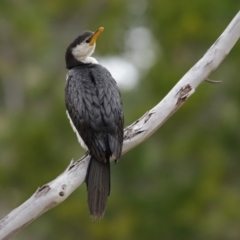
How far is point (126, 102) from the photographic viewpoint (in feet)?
46.3

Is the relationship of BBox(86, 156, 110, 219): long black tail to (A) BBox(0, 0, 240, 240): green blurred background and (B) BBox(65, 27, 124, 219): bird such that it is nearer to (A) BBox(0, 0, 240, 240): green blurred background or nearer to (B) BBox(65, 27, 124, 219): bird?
(B) BBox(65, 27, 124, 219): bird

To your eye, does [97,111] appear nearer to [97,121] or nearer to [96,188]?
[97,121]

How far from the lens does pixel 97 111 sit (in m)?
6.92

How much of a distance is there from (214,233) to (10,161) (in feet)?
10.4

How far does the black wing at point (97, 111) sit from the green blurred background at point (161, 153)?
5.94m

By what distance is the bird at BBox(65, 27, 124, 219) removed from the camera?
22.0ft

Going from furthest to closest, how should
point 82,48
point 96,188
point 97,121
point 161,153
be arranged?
point 161,153 < point 82,48 < point 97,121 < point 96,188

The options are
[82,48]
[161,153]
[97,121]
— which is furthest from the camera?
[161,153]

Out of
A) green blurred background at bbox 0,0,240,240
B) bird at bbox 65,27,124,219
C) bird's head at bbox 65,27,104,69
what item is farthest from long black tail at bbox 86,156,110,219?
green blurred background at bbox 0,0,240,240

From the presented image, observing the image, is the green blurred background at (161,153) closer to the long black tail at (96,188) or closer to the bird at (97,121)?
the bird at (97,121)

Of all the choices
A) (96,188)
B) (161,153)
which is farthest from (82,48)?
(161,153)

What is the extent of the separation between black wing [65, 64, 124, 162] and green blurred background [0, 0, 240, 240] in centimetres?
594

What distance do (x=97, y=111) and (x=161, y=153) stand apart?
281 inches

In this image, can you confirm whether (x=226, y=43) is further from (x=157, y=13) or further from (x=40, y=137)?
(x=157, y=13)
